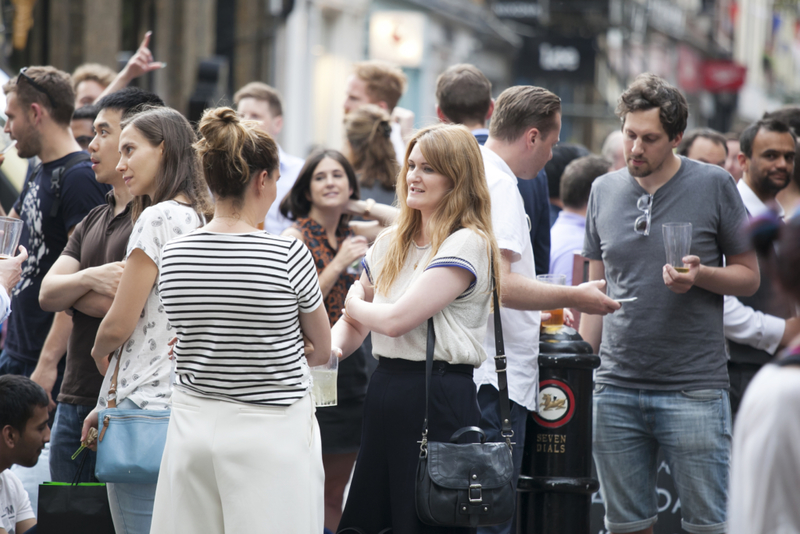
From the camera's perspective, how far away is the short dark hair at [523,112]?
4.18 meters

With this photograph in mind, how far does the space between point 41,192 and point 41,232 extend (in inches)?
7.6

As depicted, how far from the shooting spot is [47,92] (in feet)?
15.2

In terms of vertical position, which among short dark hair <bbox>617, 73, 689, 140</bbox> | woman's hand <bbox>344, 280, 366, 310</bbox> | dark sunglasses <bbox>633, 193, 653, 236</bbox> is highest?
short dark hair <bbox>617, 73, 689, 140</bbox>

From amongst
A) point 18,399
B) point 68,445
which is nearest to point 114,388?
point 68,445

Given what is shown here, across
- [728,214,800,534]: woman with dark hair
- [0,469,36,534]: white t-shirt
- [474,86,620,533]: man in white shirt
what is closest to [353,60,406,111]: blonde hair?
[474,86,620,533]: man in white shirt

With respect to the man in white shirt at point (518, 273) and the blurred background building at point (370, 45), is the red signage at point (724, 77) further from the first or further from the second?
the man in white shirt at point (518, 273)

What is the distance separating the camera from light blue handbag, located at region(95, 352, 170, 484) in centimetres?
332

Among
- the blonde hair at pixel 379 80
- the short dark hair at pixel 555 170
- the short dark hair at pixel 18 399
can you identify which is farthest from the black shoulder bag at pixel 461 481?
the blonde hair at pixel 379 80

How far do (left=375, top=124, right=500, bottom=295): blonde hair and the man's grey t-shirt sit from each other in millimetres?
1146

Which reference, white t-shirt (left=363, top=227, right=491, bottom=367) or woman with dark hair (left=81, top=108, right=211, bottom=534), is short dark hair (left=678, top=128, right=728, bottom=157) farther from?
woman with dark hair (left=81, top=108, right=211, bottom=534)

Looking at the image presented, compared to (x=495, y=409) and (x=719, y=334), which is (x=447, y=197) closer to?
(x=495, y=409)

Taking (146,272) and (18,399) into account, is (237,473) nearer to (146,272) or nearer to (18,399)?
(146,272)

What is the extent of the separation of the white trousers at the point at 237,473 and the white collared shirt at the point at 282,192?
2841mm

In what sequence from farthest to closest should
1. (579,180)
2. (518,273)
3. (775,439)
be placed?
(579,180) < (518,273) < (775,439)
